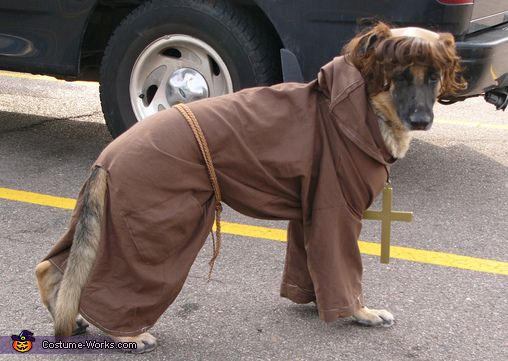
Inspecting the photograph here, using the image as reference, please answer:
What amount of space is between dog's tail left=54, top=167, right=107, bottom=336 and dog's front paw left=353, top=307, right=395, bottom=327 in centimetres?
110

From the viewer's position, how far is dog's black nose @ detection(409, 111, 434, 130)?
2.40m

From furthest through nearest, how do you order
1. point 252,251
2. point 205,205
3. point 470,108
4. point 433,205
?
point 470,108 < point 433,205 < point 252,251 < point 205,205

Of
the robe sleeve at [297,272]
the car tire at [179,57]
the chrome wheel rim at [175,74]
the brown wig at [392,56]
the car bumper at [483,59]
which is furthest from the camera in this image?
the chrome wheel rim at [175,74]

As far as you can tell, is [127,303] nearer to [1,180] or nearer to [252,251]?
[252,251]

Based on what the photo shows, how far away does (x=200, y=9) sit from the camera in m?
4.20

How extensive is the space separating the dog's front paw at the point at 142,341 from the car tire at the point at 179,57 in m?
1.95

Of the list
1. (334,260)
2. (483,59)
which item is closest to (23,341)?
(334,260)

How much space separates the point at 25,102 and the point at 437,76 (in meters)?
4.84

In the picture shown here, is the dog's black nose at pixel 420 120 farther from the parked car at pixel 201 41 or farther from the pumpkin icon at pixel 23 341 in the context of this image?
the pumpkin icon at pixel 23 341

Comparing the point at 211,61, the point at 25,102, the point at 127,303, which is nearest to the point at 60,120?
the point at 25,102

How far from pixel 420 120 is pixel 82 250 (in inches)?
49.3

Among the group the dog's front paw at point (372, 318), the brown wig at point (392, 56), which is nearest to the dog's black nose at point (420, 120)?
the brown wig at point (392, 56)

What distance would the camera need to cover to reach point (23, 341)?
8.91ft

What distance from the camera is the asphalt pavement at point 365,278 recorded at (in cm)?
275
